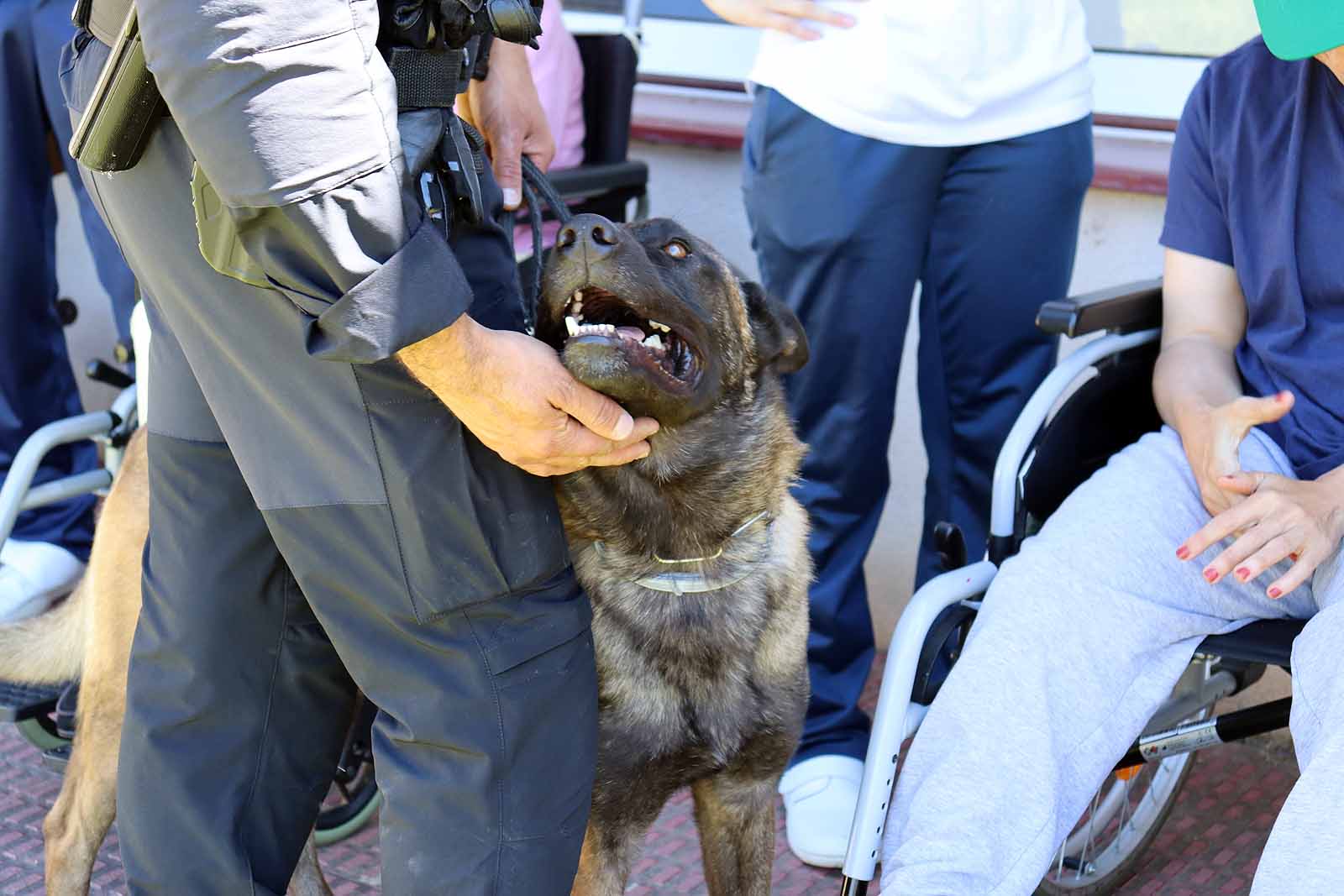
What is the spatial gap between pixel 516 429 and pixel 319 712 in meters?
0.62

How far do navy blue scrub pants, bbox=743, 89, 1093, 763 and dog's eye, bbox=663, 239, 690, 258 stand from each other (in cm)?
54

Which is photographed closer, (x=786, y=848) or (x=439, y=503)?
(x=439, y=503)

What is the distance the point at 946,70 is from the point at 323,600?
4.73 feet

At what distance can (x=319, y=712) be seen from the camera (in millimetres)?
1849

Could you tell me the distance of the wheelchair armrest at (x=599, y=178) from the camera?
3.06 metres

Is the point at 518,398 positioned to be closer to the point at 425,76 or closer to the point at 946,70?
the point at 425,76

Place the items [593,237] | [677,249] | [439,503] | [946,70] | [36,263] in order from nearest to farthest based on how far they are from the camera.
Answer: [439,503]
[593,237]
[677,249]
[946,70]
[36,263]

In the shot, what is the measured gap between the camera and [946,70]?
233 cm

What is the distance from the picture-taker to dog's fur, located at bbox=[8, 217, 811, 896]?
1.83 m

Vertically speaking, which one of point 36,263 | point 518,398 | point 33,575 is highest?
point 518,398

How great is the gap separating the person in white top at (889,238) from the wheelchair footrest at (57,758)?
1.35m

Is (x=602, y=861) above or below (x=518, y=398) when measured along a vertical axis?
below

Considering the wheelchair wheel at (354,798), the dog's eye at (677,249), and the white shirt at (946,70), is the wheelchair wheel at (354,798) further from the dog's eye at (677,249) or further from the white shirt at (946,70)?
the white shirt at (946,70)

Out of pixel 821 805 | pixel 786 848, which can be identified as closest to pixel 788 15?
pixel 821 805
